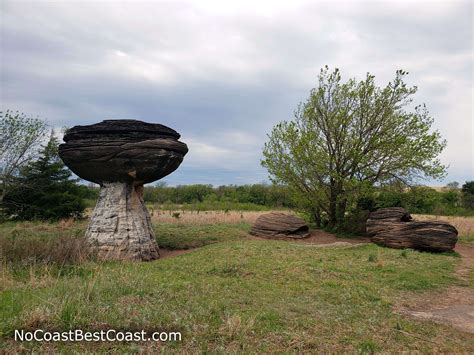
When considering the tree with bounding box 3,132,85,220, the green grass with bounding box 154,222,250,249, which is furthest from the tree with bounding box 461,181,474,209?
the tree with bounding box 3,132,85,220

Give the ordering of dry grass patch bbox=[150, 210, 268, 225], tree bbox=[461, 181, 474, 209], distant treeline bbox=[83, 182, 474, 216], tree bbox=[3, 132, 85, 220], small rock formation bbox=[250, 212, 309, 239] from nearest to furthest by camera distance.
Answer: small rock formation bbox=[250, 212, 309, 239] → distant treeline bbox=[83, 182, 474, 216] → dry grass patch bbox=[150, 210, 268, 225] → tree bbox=[3, 132, 85, 220] → tree bbox=[461, 181, 474, 209]

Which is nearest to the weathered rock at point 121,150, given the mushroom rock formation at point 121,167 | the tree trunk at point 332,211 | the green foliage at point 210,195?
the mushroom rock formation at point 121,167

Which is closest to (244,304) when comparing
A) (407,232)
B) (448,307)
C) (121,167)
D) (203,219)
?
(448,307)

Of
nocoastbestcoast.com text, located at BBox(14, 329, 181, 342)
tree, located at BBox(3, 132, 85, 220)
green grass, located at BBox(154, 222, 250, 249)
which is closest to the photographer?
nocoastbestcoast.com text, located at BBox(14, 329, 181, 342)

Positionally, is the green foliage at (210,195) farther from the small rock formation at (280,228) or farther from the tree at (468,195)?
the small rock formation at (280,228)

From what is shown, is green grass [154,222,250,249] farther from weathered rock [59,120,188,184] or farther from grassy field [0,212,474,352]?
weathered rock [59,120,188,184]

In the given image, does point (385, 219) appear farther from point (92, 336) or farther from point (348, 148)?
point (92, 336)

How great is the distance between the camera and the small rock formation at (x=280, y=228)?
659 inches

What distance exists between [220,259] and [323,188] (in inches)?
369

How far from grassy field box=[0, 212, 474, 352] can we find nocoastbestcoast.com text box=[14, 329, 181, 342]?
4.5 inches

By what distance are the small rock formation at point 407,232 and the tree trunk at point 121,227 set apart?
360 inches

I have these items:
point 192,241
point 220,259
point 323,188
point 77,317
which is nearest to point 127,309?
point 77,317

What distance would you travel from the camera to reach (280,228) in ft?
55.6

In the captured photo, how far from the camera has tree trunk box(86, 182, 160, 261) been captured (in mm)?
11906
